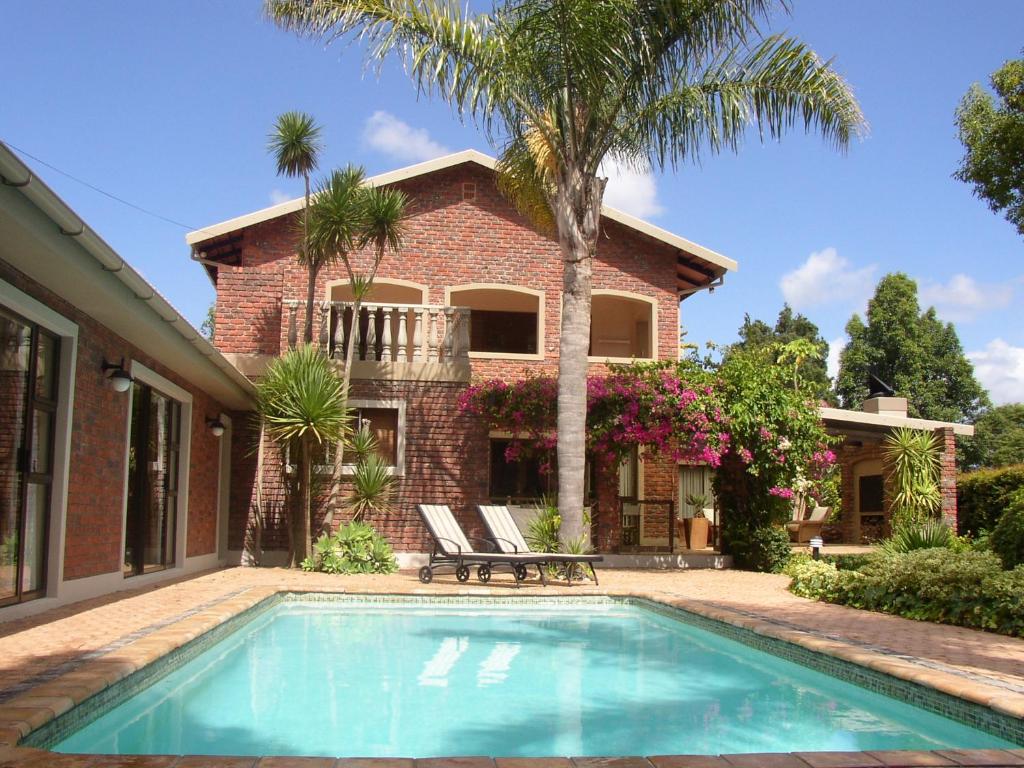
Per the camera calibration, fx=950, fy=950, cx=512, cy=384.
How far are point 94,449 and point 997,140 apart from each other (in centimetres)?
1398

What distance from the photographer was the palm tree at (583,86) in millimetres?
12039

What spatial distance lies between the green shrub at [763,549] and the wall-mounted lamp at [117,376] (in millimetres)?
9801

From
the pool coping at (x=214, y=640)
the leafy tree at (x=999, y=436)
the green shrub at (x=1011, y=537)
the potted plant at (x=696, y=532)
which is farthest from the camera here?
the leafy tree at (x=999, y=436)

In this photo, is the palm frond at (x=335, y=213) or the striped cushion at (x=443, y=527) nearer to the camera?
the striped cushion at (x=443, y=527)

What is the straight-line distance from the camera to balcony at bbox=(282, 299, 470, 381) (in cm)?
1472

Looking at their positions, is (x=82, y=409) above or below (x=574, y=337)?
below

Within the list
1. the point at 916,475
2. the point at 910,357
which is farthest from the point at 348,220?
the point at 910,357

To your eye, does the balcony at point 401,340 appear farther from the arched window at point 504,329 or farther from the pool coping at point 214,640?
the pool coping at point 214,640

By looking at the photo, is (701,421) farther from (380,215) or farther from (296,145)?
(296,145)

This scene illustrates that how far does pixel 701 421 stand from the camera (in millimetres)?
13961

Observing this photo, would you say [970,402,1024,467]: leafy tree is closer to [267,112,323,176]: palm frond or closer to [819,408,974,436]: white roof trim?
[819,408,974,436]: white roof trim

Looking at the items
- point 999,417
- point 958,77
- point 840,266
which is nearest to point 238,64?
point 958,77

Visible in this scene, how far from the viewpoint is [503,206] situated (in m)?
17.1

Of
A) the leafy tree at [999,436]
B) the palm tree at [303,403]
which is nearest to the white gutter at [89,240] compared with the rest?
the palm tree at [303,403]
